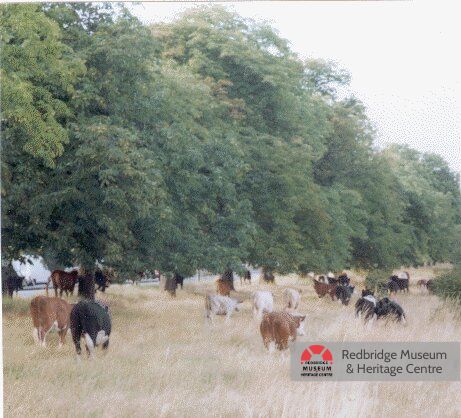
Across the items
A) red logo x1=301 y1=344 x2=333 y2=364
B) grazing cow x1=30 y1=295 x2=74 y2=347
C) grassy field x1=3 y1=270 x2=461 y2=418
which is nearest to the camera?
grassy field x1=3 y1=270 x2=461 y2=418

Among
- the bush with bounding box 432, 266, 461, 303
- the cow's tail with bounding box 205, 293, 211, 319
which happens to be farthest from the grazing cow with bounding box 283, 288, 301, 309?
the bush with bounding box 432, 266, 461, 303

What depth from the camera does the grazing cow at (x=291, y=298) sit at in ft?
53.7

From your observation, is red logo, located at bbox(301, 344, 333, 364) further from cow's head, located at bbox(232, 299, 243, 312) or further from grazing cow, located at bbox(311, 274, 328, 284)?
grazing cow, located at bbox(311, 274, 328, 284)

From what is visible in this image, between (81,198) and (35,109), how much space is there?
1.36 m

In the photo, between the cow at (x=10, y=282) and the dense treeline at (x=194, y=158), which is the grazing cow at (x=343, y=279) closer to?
the dense treeline at (x=194, y=158)

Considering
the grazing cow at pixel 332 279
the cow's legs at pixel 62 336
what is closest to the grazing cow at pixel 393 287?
the grazing cow at pixel 332 279

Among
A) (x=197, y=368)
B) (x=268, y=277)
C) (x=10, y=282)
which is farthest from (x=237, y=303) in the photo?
(x=10, y=282)

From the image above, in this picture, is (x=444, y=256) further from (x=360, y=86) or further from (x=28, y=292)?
(x=28, y=292)

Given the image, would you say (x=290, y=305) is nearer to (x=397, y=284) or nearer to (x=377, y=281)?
(x=377, y=281)

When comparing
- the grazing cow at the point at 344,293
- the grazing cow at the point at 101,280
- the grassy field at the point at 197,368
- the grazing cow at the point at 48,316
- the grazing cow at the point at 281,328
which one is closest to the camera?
the grassy field at the point at 197,368

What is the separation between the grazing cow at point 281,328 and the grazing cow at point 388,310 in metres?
1.08

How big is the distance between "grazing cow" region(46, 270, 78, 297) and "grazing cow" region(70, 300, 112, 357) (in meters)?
0.25

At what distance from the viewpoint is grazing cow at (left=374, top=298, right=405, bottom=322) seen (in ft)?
54.0

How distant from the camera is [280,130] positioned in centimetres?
1761
